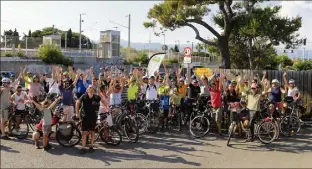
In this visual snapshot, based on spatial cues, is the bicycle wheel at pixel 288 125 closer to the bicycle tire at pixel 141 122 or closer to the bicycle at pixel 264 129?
the bicycle at pixel 264 129

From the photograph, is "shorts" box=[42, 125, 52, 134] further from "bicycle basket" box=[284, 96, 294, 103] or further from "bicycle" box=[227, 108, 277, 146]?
"bicycle basket" box=[284, 96, 294, 103]

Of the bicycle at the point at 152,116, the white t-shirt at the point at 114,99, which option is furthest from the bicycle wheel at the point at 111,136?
the bicycle at the point at 152,116

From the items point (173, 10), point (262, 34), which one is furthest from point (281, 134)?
point (173, 10)

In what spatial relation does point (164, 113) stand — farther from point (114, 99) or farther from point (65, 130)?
point (65, 130)

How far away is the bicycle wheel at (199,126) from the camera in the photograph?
1039 centimetres

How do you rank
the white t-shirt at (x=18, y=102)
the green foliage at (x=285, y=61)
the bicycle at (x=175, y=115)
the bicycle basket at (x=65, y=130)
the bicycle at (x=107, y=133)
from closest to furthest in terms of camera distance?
the bicycle basket at (x=65, y=130)
the bicycle at (x=107, y=133)
the white t-shirt at (x=18, y=102)
the bicycle at (x=175, y=115)
the green foliage at (x=285, y=61)

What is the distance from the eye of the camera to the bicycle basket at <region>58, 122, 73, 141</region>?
28.7 feet

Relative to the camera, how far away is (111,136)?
29.9 feet

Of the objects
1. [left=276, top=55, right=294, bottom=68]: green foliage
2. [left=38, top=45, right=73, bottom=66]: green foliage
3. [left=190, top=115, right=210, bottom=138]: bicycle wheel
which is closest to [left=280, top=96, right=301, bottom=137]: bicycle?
[left=190, top=115, right=210, bottom=138]: bicycle wheel

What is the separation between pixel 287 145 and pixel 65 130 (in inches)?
227

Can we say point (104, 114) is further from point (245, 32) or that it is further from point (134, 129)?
point (245, 32)

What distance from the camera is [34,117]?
33.7ft

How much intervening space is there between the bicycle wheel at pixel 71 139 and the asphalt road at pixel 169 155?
146 millimetres

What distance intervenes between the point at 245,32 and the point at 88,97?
14.9 m
